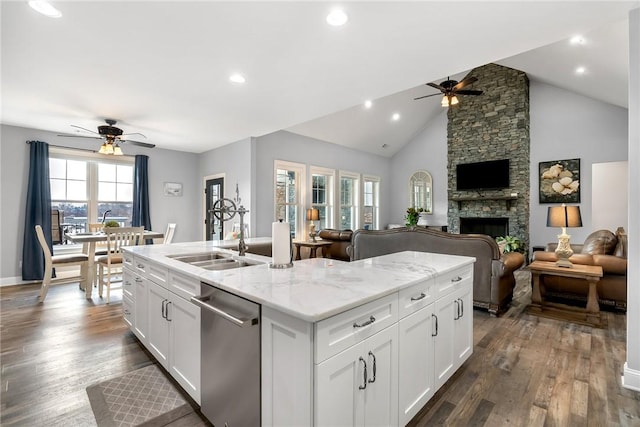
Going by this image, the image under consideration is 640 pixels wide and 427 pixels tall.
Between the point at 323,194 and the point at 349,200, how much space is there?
1.05 metres

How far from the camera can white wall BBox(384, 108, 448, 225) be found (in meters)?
8.70

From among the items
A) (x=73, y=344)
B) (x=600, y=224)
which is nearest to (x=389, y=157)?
(x=600, y=224)

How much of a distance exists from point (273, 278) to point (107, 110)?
4148mm

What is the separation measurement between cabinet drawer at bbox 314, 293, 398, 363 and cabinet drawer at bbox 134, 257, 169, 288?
4.80 ft

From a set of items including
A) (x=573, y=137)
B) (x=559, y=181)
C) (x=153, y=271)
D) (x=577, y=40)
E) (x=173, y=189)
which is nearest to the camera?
(x=153, y=271)

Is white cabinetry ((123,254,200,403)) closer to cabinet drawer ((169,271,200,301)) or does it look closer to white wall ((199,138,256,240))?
cabinet drawer ((169,271,200,301))

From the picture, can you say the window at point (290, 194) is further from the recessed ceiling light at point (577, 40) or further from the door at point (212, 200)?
the recessed ceiling light at point (577, 40)

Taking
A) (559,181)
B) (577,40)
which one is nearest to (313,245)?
(577,40)

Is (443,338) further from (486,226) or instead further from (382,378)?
(486,226)

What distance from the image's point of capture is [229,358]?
1453mm

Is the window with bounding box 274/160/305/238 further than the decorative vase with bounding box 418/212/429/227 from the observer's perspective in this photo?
No

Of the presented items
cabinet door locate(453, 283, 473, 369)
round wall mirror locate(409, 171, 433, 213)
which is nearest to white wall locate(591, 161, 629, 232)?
round wall mirror locate(409, 171, 433, 213)

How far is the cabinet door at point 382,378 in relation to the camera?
1.31 m

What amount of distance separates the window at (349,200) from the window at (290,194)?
148cm
